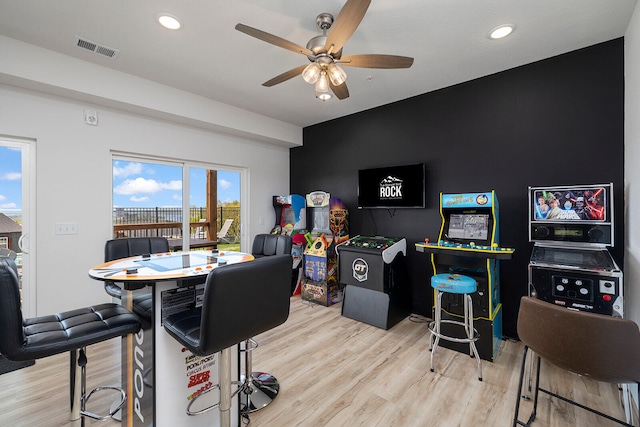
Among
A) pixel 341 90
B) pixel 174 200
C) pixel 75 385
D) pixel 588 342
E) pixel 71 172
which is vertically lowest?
pixel 75 385

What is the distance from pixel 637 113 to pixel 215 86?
13.0 feet

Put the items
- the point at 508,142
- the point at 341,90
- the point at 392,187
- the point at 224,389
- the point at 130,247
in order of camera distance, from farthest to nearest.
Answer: the point at 392,187, the point at 508,142, the point at 130,247, the point at 341,90, the point at 224,389

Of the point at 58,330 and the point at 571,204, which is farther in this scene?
the point at 571,204

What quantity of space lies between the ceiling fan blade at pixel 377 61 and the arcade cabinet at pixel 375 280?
1950 millimetres

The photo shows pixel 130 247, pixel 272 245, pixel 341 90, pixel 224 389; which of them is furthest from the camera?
pixel 272 245

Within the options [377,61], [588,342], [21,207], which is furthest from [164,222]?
[588,342]

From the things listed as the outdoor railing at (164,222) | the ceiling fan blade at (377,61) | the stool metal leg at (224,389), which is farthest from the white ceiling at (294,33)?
the stool metal leg at (224,389)

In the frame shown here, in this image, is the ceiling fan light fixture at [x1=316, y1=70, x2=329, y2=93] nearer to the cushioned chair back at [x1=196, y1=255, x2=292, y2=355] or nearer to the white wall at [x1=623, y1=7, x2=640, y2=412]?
the cushioned chair back at [x1=196, y1=255, x2=292, y2=355]

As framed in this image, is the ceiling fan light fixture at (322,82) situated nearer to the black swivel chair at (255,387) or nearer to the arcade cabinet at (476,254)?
the arcade cabinet at (476,254)

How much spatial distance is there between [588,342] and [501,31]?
243cm

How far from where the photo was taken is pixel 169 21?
2.25 metres

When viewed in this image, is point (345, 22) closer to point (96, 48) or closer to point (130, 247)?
point (96, 48)

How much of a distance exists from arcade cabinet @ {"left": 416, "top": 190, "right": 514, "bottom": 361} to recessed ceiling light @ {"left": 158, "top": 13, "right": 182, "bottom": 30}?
2912 mm

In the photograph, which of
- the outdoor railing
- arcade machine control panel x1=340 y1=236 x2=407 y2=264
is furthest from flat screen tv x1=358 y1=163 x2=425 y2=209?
the outdoor railing
